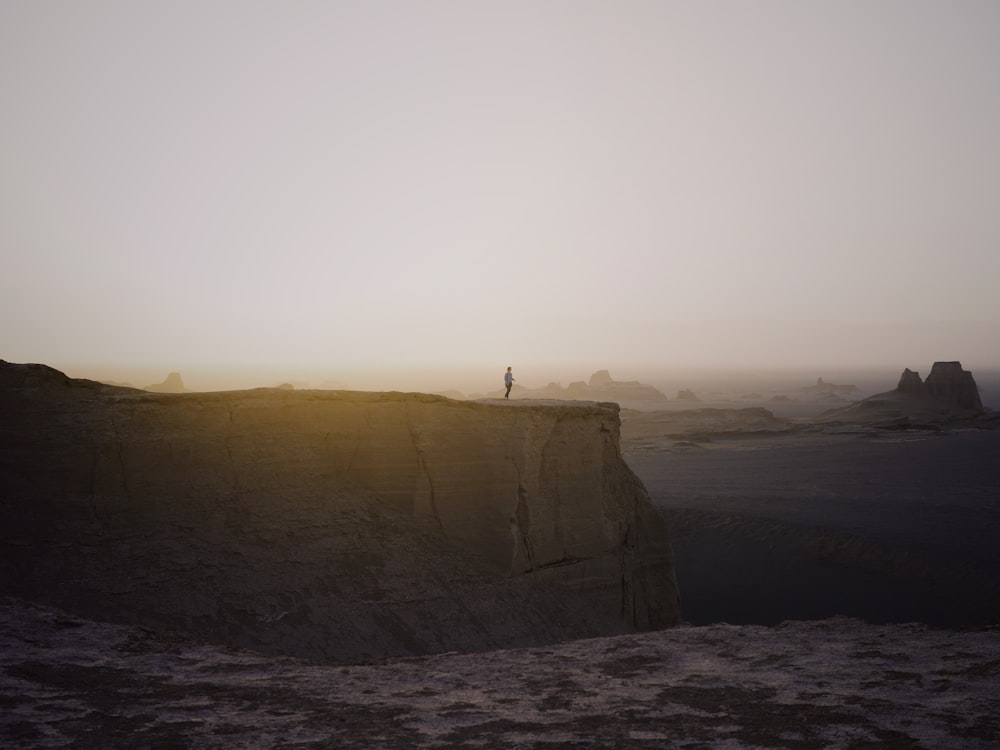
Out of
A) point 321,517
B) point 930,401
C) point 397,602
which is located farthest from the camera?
point 930,401

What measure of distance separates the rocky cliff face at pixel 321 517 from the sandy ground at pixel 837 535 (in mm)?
7725

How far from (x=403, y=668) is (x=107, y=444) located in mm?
5732

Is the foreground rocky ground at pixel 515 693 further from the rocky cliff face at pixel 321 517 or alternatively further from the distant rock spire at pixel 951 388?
the distant rock spire at pixel 951 388

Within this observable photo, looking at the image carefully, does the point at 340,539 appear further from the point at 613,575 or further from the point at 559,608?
the point at 613,575

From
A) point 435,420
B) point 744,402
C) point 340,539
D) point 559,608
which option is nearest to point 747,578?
point 559,608

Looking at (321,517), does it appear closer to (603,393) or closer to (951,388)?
(951,388)

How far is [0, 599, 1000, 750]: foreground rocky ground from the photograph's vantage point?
5.59 meters

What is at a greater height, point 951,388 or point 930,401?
point 951,388

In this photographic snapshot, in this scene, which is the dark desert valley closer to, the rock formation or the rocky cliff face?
the rocky cliff face

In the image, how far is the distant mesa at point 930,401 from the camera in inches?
2398

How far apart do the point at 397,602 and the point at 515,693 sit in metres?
4.96

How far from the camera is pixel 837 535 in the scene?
2444 centimetres

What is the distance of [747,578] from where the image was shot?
22.5 m

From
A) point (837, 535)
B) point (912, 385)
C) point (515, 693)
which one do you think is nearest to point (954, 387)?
point (912, 385)
